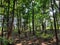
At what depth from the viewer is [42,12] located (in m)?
22.8

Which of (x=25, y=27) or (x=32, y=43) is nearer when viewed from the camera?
(x=32, y=43)

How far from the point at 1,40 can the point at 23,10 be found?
54.5ft

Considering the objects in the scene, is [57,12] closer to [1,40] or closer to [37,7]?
[37,7]

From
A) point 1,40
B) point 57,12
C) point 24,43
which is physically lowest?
point 24,43

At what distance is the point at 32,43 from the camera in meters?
17.1

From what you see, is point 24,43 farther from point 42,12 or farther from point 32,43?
point 42,12

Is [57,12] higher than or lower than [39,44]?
higher

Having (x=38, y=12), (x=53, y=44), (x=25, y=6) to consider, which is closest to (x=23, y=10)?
(x=25, y=6)

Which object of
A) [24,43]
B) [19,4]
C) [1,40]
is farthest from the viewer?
[19,4]

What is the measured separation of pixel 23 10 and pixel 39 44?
6.26 meters

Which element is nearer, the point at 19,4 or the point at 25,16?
the point at 19,4

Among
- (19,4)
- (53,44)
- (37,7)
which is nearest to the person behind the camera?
(53,44)

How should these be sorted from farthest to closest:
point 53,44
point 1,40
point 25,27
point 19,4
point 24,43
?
point 25,27 → point 19,4 → point 24,43 → point 53,44 → point 1,40

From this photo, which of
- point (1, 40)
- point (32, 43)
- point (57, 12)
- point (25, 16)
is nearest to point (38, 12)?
point (25, 16)
